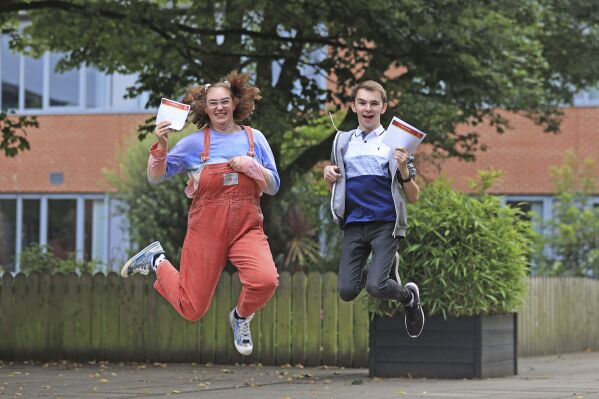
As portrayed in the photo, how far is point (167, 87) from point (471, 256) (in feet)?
26.3

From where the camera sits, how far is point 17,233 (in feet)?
111

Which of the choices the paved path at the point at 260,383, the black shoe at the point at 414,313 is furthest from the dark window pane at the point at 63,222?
the black shoe at the point at 414,313

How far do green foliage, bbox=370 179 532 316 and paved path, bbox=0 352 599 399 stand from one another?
791 millimetres

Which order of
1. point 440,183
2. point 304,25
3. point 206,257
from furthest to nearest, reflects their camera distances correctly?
1. point 304,25
2. point 440,183
3. point 206,257

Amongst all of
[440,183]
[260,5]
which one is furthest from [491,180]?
[260,5]

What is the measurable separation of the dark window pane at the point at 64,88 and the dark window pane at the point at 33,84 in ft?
0.97

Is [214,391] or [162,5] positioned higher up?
[162,5]

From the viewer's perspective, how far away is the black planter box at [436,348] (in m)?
13.1

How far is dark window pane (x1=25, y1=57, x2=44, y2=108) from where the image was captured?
33.8 meters

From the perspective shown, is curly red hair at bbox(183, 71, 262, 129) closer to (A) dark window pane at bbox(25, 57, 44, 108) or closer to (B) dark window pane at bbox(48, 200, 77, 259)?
(B) dark window pane at bbox(48, 200, 77, 259)

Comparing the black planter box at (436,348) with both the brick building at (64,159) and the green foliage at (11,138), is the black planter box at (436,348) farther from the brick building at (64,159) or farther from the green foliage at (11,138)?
the brick building at (64,159)

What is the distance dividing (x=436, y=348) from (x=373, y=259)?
12.2 ft

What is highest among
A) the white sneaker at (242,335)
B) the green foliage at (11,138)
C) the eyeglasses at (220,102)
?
the green foliage at (11,138)

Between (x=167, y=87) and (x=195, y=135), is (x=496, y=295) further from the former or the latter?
(x=167, y=87)
